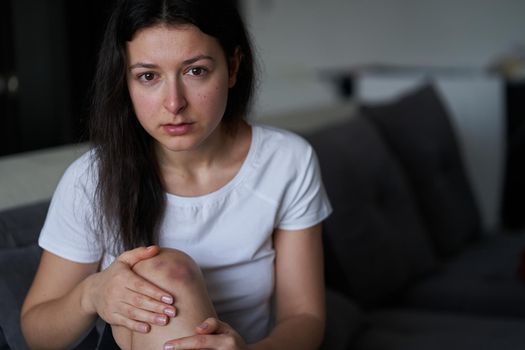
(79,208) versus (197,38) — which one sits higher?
(197,38)

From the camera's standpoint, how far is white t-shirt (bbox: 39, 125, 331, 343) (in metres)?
1.39

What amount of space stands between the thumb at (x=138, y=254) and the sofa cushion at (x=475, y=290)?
4.07 ft

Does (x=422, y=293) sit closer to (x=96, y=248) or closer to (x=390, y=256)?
(x=390, y=256)

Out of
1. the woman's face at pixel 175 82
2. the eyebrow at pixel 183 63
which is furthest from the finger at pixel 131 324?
the eyebrow at pixel 183 63

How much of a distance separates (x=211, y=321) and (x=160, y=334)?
0.25ft

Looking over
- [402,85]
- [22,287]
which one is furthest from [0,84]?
[22,287]

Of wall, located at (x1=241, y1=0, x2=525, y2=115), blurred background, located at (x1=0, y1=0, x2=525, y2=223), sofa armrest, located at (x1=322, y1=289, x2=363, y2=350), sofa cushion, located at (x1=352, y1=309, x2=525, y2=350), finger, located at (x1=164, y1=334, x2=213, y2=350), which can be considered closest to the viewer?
finger, located at (x1=164, y1=334, x2=213, y2=350)

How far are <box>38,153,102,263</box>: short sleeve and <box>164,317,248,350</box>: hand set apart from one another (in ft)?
0.85

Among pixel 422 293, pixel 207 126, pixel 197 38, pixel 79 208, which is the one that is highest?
pixel 197 38

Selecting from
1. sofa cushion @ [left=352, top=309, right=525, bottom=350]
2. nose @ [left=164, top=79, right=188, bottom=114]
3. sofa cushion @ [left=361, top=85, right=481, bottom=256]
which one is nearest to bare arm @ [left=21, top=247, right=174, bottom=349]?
nose @ [left=164, top=79, right=188, bottom=114]

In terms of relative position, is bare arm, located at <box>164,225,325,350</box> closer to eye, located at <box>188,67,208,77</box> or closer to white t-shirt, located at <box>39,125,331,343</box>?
white t-shirt, located at <box>39,125,331,343</box>

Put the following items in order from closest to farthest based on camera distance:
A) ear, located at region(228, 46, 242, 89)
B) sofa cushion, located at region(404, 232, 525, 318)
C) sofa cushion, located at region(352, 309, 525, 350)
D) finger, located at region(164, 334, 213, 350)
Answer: finger, located at region(164, 334, 213, 350), ear, located at region(228, 46, 242, 89), sofa cushion, located at region(352, 309, 525, 350), sofa cushion, located at region(404, 232, 525, 318)

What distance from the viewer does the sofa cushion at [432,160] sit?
2.65 metres

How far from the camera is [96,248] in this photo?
4.59 feet
